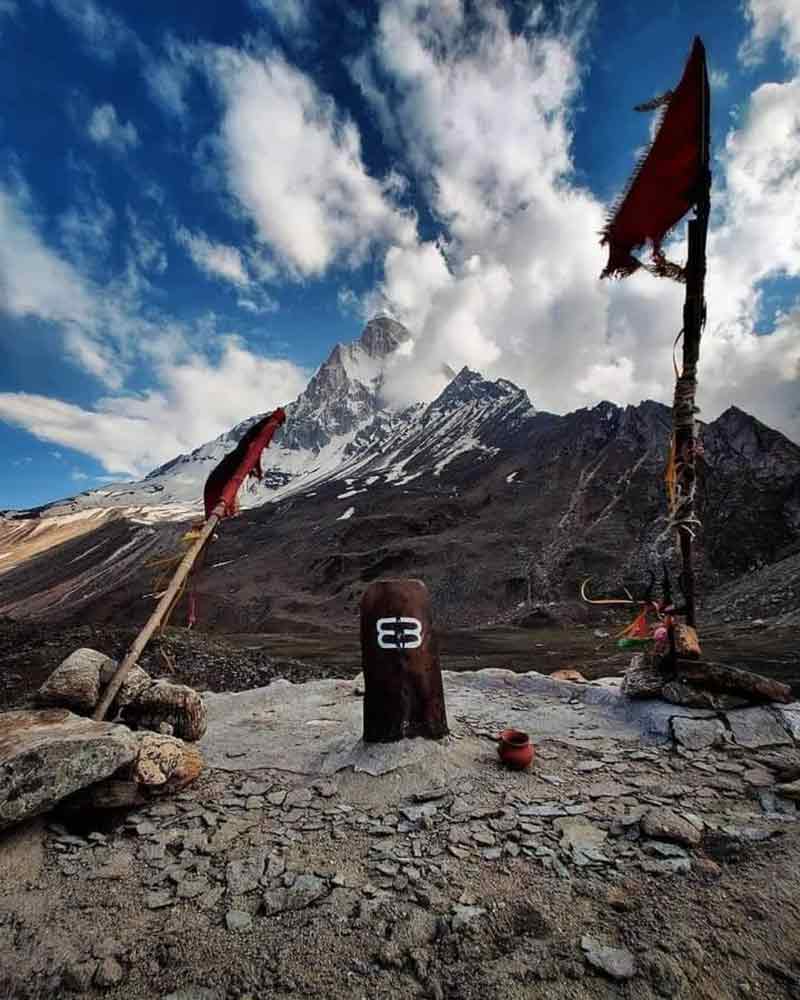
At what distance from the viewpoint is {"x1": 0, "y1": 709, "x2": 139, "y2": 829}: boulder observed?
3.53m

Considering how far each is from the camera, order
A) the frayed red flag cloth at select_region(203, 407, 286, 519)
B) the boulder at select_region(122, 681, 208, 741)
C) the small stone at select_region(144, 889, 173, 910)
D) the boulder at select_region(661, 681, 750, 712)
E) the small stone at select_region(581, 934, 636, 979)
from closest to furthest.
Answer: the small stone at select_region(581, 934, 636, 979) → the small stone at select_region(144, 889, 173, 910) → the boulder at select_region(122, 681, 208, 741) → the boulder at select_region(661, 681, 750, 712) → the frayed red flag cloth at select_region(203, 407, 286, 519)

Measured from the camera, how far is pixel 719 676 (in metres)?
5.89

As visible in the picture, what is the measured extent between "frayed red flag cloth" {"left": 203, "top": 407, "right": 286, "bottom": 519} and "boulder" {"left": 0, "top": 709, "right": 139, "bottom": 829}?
2.52 m

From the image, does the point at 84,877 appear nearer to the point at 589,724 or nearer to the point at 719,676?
the point at 589,724

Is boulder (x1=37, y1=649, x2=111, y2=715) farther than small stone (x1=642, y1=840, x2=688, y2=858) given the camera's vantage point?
Yes

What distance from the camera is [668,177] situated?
496cm

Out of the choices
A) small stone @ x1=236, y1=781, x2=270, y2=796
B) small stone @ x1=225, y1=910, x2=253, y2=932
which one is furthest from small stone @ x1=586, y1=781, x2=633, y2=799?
small stone @ x1=236, y1=781, x2=270, y2=796

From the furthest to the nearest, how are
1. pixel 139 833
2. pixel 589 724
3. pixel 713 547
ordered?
pixel 713 547 < pixel 589 724 < pixel 139 833

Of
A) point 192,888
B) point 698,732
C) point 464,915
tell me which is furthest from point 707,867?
point 192,888

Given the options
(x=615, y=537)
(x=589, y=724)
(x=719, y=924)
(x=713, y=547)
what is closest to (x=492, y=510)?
(x=615, y=537)

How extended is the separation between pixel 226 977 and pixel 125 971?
58 cm

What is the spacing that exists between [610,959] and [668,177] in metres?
6.50

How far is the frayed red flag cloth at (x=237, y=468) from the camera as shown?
5926 millimetres

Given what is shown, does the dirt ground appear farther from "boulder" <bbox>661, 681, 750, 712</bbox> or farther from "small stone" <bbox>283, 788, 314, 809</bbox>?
"boulder" <bbox>661, 681, 750, 712</bbox>
